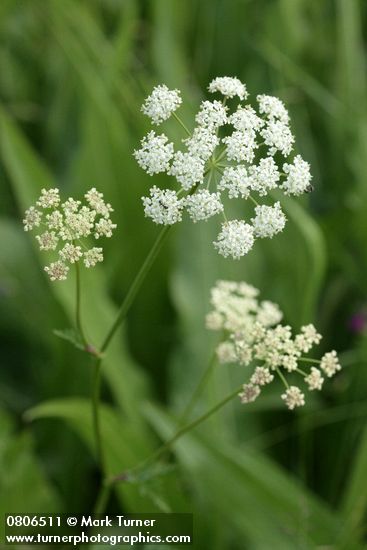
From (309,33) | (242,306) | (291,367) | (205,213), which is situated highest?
(309,33)

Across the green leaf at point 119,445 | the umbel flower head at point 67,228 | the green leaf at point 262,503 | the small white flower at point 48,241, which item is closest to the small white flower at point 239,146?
the umbel flower head at point 67,228

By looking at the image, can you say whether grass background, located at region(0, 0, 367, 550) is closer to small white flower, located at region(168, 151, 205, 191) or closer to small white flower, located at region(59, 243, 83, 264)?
small white flower, located at region(59, 243, 83, 264)

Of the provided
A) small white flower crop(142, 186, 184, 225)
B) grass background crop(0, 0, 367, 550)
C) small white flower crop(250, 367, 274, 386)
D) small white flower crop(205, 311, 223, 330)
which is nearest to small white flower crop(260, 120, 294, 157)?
small white flower crop(142, 186, 184, 225)

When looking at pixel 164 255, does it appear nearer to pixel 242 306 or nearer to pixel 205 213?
pixel 242 306

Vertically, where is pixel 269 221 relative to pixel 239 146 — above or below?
below

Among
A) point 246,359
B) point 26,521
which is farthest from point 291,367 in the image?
point 26,521

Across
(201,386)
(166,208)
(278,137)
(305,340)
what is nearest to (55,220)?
(166,208)

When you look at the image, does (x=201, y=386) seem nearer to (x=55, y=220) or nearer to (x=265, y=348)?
(x=265, y=348)
